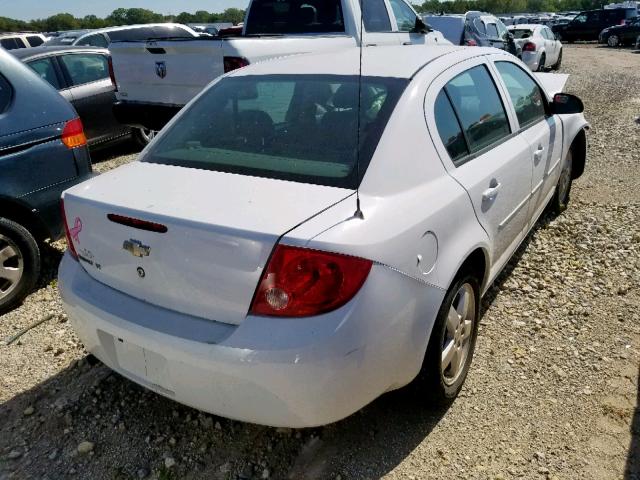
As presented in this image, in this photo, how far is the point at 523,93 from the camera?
380 centimetres

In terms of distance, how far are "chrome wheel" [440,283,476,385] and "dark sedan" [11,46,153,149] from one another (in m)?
5.93

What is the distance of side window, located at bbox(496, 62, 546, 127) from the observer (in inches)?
140

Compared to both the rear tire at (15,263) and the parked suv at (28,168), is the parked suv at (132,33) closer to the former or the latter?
the parked suv at (28,168)

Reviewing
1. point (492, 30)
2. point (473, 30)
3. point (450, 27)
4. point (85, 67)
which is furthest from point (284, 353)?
point (492, 30)

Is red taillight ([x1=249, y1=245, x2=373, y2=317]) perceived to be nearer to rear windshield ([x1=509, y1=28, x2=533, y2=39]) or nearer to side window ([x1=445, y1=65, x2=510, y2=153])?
side window ([x1=445, y1=65, x2=510, y2=153])

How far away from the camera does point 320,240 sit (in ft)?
6.16

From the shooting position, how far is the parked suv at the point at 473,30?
1270 cm

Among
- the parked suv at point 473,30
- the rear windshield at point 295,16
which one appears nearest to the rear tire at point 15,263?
the rear windshield at point 295,16

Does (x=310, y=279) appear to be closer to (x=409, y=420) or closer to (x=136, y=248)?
(x=136, y=248)

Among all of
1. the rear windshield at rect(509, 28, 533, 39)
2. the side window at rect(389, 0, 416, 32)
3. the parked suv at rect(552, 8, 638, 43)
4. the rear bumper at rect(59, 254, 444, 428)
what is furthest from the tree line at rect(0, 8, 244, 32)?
the rear bumper at rect(59, 254, 444, 428)

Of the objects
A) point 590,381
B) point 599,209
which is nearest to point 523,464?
point 590,381

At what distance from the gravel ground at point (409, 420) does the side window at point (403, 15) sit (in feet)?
17.0

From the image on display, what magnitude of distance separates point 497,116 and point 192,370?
2.27m

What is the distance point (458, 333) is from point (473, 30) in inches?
476
